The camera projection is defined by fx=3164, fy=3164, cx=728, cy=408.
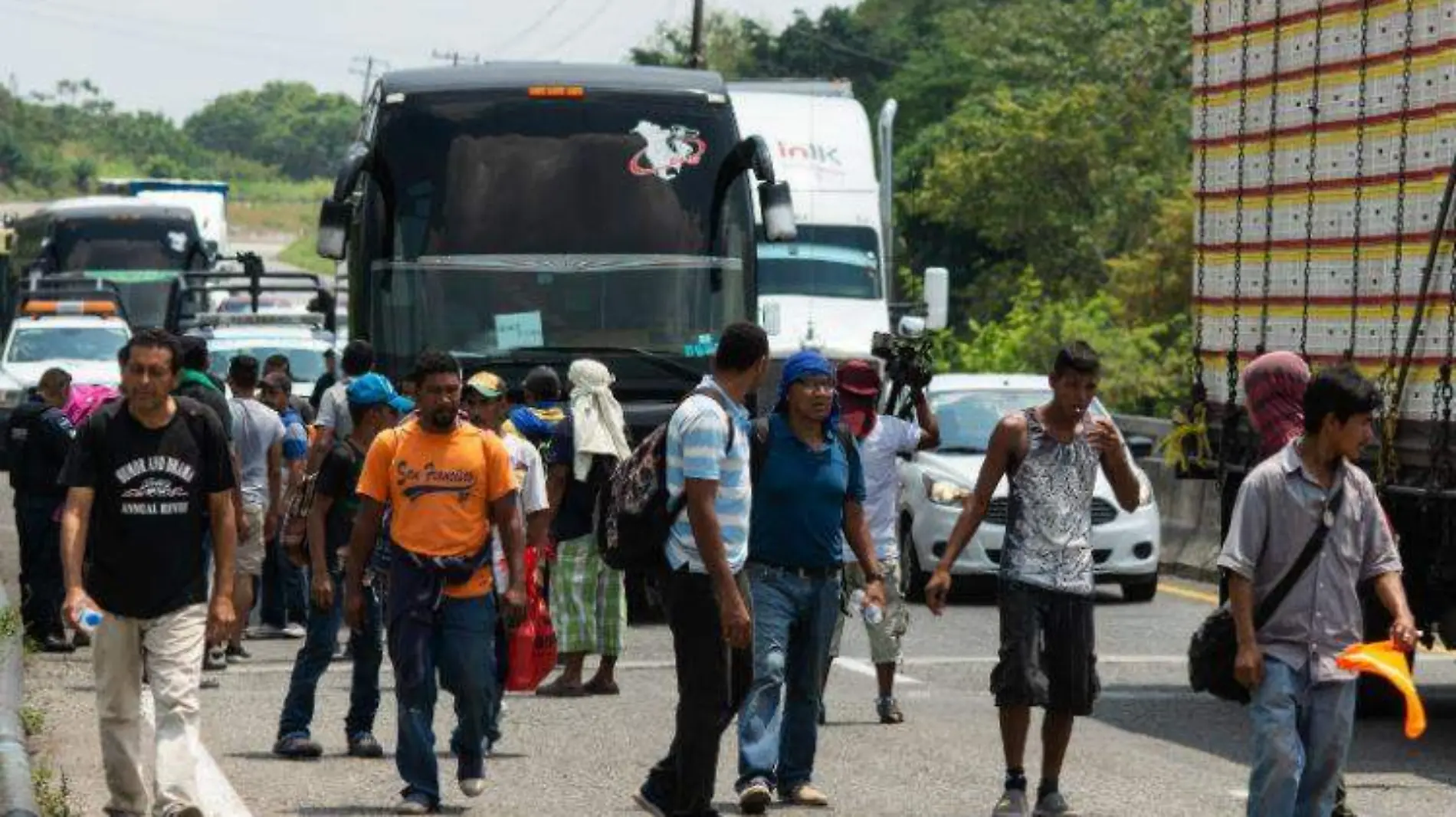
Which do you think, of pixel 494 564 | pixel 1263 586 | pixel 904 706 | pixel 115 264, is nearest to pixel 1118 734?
pixel 904 706

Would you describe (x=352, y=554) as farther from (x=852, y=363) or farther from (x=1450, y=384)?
(x=1450, y=384)

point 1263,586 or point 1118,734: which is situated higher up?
point 1263,586

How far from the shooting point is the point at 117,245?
4928 cm

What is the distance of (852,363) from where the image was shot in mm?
13953

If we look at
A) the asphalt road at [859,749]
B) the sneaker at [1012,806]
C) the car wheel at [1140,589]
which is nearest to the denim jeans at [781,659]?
the asphalt road at [859,749]

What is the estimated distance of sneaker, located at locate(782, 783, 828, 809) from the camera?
11.7 meters

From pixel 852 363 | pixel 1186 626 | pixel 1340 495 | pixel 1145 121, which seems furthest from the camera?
pixel 1145 121

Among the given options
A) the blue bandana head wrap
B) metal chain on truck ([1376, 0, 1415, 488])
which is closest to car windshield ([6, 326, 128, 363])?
metal chain on truck ([1376, 0, 1415, 488])

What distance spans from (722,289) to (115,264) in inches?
1195

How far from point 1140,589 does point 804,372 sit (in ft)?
36.6

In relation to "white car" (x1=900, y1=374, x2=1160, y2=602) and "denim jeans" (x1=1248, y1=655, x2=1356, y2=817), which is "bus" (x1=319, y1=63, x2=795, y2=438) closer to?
"white car" (x1=900, y1=374, x2=1160, y2=602)

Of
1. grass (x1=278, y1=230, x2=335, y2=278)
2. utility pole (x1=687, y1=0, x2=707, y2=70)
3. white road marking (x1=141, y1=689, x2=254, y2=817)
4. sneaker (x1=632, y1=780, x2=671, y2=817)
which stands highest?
utility pole (x1=687, y1=0, x2=707, y2=70)

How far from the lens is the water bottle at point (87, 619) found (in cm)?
1048

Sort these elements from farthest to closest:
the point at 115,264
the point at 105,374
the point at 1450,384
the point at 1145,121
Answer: the point at 1145,121
the point at 115,264
the point at 105,374
the point at 1450,384
